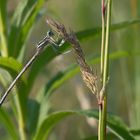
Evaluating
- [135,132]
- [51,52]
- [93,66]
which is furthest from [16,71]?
[93,66]

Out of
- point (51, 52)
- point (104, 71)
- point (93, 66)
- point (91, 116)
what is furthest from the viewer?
point (93, 66)

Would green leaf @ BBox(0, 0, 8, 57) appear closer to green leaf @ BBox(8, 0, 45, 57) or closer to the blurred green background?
green leaf @ BBox(8, 0, 45, 57)

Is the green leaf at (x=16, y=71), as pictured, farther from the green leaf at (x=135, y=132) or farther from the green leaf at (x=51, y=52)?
the green leaf at (x=135, y=132)

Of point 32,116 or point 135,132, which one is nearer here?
point 135,132

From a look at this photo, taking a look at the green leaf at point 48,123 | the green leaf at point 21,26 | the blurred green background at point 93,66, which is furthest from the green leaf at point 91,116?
the blurred green background at point 93,66

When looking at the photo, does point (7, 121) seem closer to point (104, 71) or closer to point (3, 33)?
point (3, 33)

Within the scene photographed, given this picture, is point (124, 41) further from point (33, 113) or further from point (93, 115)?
point (93, 115)

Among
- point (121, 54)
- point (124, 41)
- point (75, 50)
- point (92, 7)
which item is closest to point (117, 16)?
point (124, 41)
